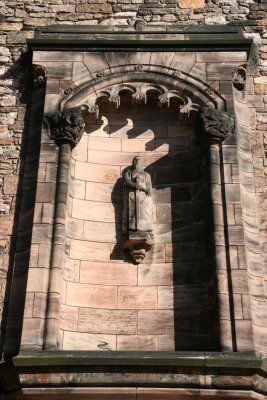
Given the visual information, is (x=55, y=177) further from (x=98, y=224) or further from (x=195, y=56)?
(x=195, y=56)

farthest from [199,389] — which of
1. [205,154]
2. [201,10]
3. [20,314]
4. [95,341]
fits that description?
[201,10]

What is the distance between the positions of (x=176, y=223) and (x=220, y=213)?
69 centimetres

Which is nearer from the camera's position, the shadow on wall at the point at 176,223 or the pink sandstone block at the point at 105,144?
the shadow on wall at the point at 176,223

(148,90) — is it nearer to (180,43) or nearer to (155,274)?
(180,43)

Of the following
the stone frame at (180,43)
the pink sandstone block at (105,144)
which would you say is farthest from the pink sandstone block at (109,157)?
the stone frame at (180,43)

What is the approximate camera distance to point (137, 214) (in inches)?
307

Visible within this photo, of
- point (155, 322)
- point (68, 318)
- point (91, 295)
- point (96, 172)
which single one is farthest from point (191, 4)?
point (68, 318)

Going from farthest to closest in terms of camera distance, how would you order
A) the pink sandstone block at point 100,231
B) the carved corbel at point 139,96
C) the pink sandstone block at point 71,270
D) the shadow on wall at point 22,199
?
the carved corbel at point 139,96 → the pink sandstone block at point 100,231 → the pink sandstone block at point 71,270 → the shadow on wall at point 22,199

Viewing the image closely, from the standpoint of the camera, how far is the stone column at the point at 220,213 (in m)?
6.91

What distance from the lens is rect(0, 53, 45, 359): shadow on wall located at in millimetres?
7203

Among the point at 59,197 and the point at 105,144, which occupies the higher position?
the point at 105,144

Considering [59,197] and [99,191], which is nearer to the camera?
[59,197]

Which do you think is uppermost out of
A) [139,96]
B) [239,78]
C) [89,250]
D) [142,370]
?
[239,78]

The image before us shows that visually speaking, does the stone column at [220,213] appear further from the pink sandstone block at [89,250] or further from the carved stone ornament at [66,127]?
the carved stone ornament at [66,127]
